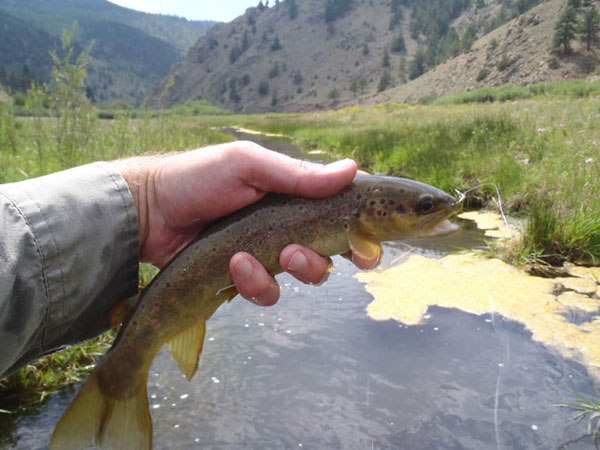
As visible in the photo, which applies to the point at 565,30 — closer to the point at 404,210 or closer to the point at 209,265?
the point at 404,210

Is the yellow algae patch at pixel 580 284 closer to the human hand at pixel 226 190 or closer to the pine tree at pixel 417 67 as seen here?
the human hand at pixel 226 190

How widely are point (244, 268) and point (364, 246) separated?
68cm

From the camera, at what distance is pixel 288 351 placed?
4.84 m

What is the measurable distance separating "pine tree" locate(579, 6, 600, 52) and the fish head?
74.1 meters

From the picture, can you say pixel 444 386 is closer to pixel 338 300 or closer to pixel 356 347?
pixel 356 347

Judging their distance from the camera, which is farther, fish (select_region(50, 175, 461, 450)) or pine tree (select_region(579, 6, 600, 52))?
pine tree (select_region(579, 6, 600, 52))

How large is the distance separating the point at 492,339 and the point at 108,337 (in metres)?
4.14

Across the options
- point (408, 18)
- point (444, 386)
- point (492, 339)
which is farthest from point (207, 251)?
point (408, 18)

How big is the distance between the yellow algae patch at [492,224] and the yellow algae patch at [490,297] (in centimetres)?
113

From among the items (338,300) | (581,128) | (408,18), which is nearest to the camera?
(338,300)

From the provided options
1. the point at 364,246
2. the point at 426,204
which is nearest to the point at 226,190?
the point at 364,246

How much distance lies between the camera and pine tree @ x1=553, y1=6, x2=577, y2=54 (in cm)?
6250

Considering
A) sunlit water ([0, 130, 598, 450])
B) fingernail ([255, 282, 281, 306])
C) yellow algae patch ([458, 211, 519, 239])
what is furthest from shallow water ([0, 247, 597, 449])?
yellow algae patch ([458, 211, 519, 239])

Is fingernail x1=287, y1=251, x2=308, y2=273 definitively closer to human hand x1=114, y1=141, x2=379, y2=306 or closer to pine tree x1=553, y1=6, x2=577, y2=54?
human hand x1=114, y1=141, x2=379, y2=306
